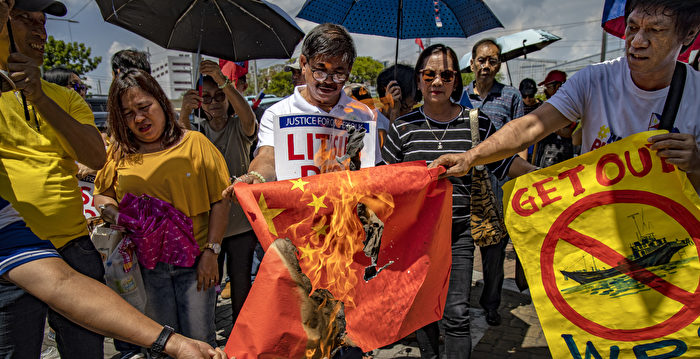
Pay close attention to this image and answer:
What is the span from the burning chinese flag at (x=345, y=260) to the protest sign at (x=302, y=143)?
152 mm

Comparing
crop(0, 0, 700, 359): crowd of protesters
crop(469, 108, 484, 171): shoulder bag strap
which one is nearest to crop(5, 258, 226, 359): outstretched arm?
crop(0, 0, 700, 359): crowd of protesters

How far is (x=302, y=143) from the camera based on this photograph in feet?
8.07

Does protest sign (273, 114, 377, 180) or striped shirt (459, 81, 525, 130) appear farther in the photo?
striped shirt (459, 81, 525, 130)

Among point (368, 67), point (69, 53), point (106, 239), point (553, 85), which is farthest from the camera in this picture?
point (368, 67)

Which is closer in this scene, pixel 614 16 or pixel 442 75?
pixel 614 16

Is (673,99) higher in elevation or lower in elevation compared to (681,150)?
higher

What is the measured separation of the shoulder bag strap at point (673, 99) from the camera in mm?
2027

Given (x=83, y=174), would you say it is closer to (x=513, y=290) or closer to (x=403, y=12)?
(x=403, y=12)

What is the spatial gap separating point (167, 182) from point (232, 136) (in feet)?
3.79

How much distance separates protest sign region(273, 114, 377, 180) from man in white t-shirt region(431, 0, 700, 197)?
0.76m

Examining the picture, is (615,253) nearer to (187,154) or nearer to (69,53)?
(187,154)

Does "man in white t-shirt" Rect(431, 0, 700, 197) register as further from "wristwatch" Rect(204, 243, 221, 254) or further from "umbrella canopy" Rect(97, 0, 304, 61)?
"umbrella canopy" Rect(97, 0, 304, 61)

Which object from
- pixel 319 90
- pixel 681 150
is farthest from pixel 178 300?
pixel 681 150

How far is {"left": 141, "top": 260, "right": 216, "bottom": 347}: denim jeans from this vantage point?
2.69m
